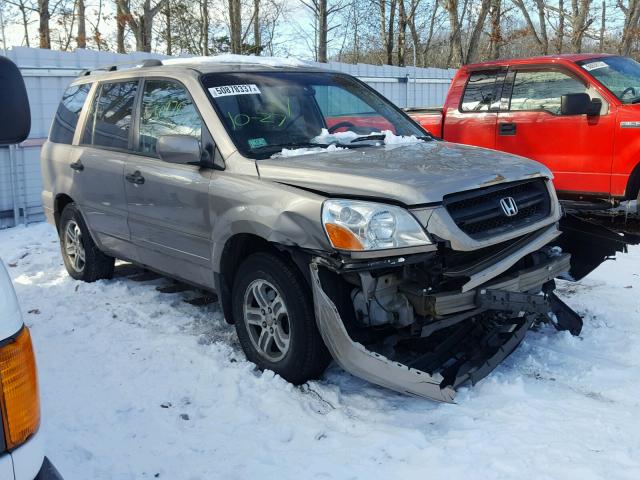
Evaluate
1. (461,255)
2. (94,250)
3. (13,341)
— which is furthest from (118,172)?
(13,341)

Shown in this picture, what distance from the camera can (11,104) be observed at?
2178 millimetres

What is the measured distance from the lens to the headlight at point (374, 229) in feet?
10.5

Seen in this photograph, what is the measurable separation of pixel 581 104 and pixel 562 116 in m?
0.36

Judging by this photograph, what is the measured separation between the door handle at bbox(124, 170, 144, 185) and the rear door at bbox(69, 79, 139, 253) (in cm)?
14

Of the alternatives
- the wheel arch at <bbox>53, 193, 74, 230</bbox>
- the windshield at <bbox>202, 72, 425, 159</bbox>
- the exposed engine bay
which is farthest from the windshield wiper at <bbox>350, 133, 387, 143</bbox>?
the wheel arch at <bbox>53, 193, 74, 230</bbox>

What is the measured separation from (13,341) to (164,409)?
1849 millimetres

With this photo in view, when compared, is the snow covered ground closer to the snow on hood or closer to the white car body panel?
the white car body panel

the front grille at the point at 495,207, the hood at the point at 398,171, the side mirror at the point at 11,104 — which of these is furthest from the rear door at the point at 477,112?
the side mirror at the point at 11,104

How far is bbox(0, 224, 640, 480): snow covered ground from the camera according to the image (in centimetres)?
296

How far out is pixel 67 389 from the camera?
3.81 metres

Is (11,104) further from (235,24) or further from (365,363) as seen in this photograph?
(235,24)

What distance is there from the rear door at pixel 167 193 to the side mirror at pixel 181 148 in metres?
0.19

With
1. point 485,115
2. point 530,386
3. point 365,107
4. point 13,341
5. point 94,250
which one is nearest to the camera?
point 13,341

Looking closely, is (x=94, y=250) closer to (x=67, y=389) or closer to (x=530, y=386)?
(x=67, y=389)
